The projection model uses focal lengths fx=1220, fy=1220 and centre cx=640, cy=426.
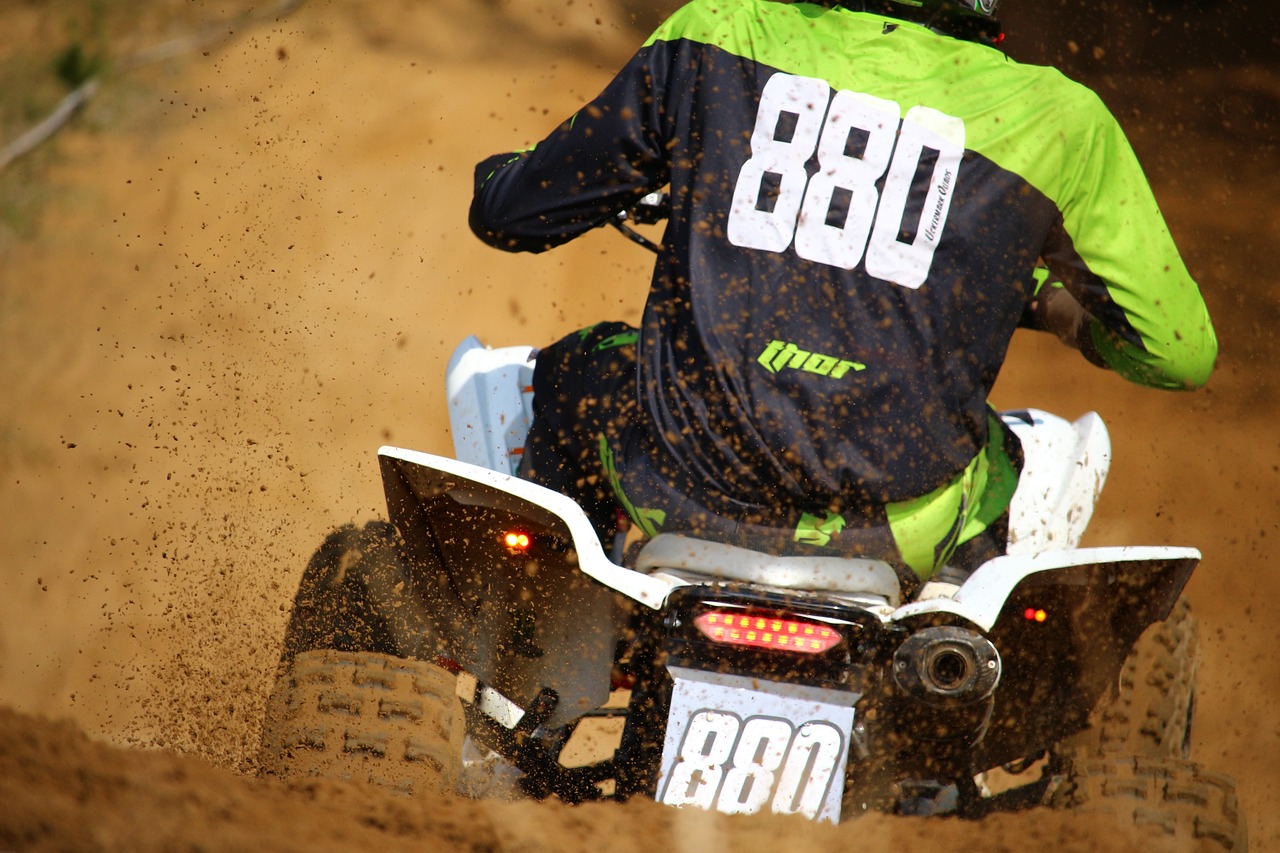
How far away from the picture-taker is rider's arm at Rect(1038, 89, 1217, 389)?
2.53 meters

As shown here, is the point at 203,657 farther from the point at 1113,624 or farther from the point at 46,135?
the point at 46,135

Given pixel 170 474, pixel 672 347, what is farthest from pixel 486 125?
pixel 672 347

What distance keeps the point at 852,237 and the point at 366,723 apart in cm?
134

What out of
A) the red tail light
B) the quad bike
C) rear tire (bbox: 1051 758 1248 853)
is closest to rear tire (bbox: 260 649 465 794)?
the quad bike

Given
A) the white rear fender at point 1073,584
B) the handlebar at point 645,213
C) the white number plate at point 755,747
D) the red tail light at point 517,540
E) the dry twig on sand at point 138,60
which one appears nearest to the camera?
the white number plate at point 755,747

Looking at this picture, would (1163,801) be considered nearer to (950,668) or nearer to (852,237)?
(950,668)

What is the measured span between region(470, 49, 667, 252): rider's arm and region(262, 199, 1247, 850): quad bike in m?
0.65

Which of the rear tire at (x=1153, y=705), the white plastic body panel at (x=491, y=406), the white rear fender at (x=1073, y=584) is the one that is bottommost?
the rear tire at (x=1153, y=705)

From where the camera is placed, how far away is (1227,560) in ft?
16.8

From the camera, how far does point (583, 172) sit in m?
2.67

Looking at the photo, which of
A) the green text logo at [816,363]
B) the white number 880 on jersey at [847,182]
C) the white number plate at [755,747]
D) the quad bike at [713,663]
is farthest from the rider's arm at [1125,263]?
the white number plate at [755,747]

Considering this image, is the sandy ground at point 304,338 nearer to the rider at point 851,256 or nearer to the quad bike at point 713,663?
the quad bike at point 713,663

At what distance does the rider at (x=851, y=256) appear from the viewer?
2.37 m

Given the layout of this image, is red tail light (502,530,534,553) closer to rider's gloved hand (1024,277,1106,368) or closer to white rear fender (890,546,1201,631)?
white rear fender (890,546,1201,631)
